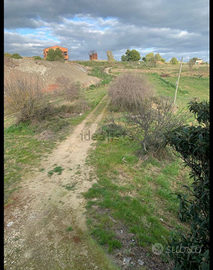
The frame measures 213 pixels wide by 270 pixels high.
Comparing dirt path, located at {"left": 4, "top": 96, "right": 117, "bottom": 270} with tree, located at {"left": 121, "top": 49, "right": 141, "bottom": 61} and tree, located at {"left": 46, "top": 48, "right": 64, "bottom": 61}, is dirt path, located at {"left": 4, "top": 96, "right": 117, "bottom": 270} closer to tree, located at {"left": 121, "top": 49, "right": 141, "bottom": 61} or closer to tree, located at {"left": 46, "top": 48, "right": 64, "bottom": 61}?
tree, located at {"left": 46, "top": 48, "right": 64, "bottom": 61}

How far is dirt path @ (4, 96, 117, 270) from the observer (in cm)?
371

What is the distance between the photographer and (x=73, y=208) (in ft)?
17.1

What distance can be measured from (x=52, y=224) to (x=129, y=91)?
38.6ft

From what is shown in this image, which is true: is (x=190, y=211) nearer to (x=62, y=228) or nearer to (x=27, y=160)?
(x=62, y=228)

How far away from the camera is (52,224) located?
15.3 feet

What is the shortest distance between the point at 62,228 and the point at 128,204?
1.95 m

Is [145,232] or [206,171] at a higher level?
[206,171]

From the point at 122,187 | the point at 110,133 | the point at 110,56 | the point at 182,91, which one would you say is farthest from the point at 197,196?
the point at 110,56

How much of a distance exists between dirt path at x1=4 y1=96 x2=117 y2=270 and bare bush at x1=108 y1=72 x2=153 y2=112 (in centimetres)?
820

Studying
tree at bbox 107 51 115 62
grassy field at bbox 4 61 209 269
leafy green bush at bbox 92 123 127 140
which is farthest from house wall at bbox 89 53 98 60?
leafy green bush at bbox 92 123 127 140

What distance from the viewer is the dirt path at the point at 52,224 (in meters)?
3.71

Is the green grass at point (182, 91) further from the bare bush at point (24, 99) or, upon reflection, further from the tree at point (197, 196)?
the tree at point (197, 196)

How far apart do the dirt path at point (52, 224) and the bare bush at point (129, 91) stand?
8.20 meters

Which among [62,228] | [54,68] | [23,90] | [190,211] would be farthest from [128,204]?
[54,68]
